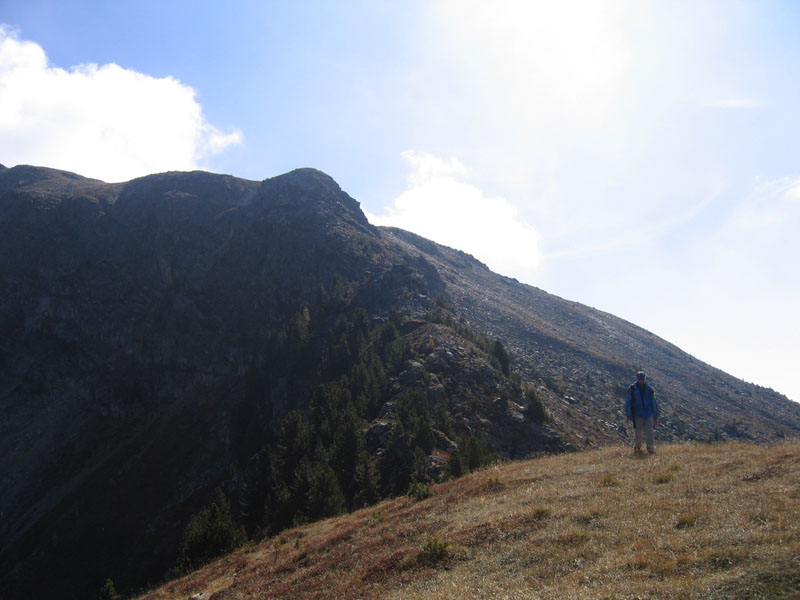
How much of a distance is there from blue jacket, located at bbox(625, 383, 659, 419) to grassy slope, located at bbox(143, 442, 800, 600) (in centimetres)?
181

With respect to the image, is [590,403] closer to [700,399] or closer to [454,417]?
[454,417]

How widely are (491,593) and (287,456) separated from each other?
43.9 m

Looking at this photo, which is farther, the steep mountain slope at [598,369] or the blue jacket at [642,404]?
the steep mountain slope at [598,369]

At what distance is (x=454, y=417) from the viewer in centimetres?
5006

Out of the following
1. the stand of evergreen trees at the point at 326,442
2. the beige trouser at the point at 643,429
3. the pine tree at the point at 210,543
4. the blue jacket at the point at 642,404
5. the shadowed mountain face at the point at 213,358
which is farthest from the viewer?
the shadowed mountain face at the point at 213,358

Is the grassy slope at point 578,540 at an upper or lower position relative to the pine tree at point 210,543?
upper

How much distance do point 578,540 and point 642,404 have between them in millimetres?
11933

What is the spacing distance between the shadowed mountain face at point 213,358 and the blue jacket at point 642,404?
20.2 metres

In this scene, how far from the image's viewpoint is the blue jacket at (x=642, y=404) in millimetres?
21016

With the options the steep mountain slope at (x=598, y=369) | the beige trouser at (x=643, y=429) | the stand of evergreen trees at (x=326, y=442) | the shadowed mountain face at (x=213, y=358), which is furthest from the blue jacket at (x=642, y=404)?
the steep mountain slope at (x=598, y=369)

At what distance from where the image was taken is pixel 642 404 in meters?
21.2

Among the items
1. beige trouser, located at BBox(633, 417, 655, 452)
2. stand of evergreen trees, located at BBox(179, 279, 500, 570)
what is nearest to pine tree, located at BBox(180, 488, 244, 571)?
stand of evergreen trees, located at BBox(179, 279, 500, 570)

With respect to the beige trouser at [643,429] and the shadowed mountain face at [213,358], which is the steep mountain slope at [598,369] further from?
the beige trouser at [643,429]

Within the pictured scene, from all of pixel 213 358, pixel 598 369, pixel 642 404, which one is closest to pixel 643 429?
pixel 642 404
